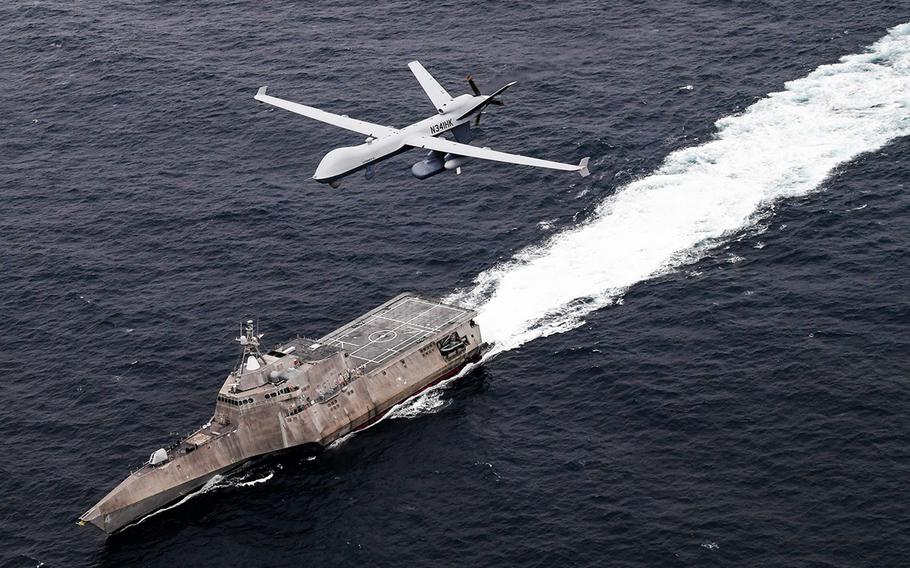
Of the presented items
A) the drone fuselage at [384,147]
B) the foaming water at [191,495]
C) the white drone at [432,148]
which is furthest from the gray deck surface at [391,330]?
the foaming water at [191,495]

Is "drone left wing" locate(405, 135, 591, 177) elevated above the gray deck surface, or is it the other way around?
"drone left wing" locate(405, 135, 591, 177)

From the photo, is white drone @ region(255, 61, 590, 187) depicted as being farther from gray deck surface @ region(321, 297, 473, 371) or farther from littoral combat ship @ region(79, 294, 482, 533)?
littoral combat ship @ region(79, 294, 482, 533)

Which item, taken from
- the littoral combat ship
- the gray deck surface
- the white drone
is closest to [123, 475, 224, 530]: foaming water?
the littoral combat ship

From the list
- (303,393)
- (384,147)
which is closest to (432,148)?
(384,147)

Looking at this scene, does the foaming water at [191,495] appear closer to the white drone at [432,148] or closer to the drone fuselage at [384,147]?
the drone fuselage at [384,147]

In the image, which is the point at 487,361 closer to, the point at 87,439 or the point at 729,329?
the point at 729,329
